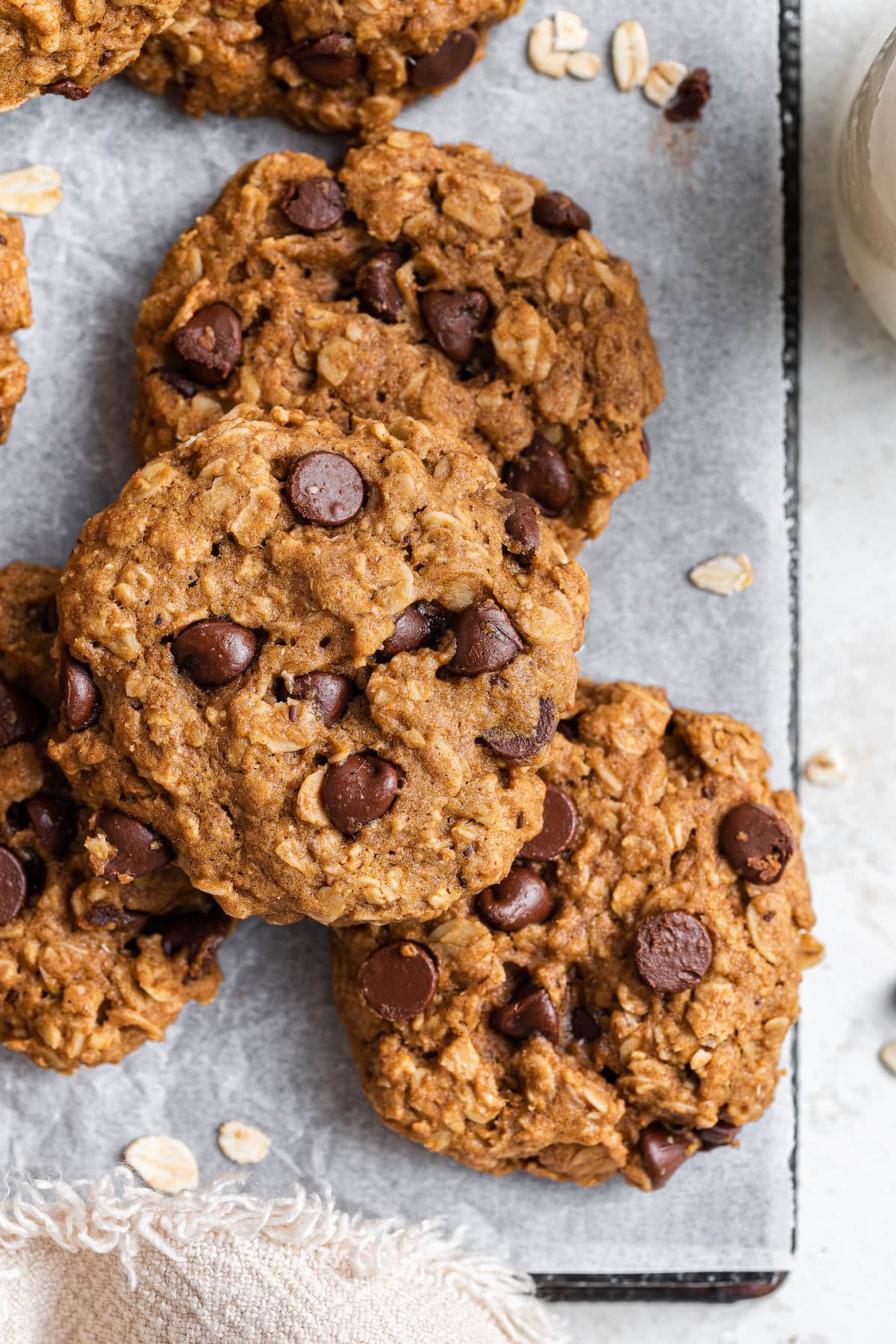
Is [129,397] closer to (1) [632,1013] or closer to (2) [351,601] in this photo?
(2) [351,601]

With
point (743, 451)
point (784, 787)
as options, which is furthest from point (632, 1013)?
point (743, 451)

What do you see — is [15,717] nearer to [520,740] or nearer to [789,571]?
[520,740]

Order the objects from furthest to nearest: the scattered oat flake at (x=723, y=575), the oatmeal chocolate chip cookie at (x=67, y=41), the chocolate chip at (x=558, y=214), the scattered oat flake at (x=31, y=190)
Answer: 1. the scattered oat flake at (x=723, y=575)
2. the scattered oat flake at (x=31, y=190)
3. the chocolate chip at (x=558, y=214)
4. the oatmeal chocolate chip cookie at (x=67, y=41)

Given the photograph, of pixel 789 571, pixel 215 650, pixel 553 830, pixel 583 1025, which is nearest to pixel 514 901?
pixel 553 830

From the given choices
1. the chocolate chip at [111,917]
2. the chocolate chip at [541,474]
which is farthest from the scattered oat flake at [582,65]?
the chocolate chip at [111,917]

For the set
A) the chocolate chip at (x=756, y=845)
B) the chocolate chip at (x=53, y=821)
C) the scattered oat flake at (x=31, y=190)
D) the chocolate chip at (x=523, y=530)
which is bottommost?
the chocolate chip at (x=53, y=821)

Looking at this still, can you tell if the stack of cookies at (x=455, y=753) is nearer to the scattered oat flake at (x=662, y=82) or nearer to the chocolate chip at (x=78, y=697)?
the chocolate chip at (x=78, y=697)

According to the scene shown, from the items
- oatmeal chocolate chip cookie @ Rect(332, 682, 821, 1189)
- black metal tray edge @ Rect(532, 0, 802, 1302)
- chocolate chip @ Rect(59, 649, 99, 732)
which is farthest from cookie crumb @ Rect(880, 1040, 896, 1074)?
chocolate chip @ Rect(59, 649, 99, 732)
